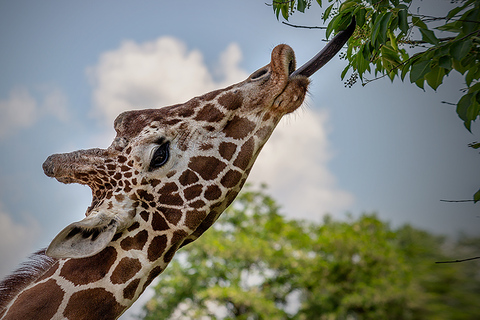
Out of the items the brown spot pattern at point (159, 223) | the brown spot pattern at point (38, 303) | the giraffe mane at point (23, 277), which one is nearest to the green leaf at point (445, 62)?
the brown spot pattern at point (159, 223)

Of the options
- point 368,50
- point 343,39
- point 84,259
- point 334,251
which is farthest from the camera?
point 334,251

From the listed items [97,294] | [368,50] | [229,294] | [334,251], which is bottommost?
[97,294]

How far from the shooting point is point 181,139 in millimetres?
2727

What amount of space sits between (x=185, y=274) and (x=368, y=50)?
12.6 meters

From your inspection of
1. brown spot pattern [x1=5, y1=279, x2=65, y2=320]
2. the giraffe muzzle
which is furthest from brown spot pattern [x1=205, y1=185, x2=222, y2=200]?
brown spot pattern [x1=5, y1=279, x2=65, y2=320]

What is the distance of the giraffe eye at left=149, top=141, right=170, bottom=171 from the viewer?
2.67 meters

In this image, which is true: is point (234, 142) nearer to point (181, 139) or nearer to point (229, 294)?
point (181, 139)

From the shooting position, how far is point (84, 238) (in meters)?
2.35

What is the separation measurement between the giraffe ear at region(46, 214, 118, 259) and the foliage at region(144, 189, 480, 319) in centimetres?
1033

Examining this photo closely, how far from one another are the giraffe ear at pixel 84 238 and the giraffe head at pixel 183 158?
8cm

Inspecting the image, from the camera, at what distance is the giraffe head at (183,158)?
103 inches

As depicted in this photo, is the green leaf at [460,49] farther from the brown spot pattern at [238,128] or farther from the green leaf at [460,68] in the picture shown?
the brown spot pattern at [238,128]

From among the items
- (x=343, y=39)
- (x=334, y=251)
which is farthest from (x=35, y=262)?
(x=334, y=251)

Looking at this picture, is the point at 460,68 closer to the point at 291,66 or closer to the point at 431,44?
the point at 431,44
